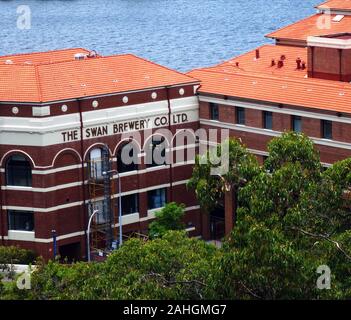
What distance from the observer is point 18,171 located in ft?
254

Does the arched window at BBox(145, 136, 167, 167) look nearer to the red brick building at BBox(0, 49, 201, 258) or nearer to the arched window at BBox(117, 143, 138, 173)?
the red brick building at BBox(0, 49, 201, 258)

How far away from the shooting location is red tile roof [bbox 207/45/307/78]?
91750mm

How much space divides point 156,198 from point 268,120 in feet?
27.6

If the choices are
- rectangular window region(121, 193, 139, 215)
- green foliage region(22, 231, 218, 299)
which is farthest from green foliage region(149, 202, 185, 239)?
green foliage region(22, 231, 218, 299)

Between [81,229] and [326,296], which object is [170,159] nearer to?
[81,229]

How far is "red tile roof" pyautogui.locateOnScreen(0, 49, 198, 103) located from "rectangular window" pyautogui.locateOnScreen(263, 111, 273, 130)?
5.44 meters

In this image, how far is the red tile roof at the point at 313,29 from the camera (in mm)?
99375

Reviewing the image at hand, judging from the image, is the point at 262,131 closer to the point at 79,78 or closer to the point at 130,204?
the point at 130,204

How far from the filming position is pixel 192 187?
251 ft

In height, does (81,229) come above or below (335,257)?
below
